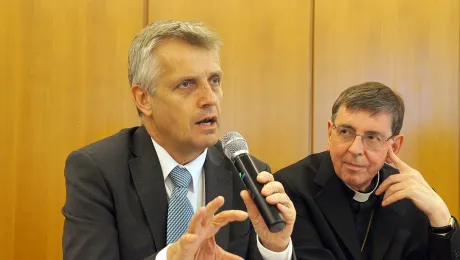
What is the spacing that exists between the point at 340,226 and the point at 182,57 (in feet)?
→ 3.26

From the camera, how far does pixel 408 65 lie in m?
3.05

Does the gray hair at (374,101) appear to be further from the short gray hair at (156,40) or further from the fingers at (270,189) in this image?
the fingers at (270,189)

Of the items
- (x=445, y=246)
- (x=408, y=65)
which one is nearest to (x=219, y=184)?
(x=445, y=246)

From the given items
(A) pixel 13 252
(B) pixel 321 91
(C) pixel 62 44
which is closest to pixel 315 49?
(B) pixel 321 91

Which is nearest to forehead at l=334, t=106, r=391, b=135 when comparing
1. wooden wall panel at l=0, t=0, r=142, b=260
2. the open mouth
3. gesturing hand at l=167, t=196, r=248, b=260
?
the open mouth

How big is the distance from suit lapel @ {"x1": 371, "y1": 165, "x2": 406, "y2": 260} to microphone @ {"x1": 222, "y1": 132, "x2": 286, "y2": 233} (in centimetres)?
96

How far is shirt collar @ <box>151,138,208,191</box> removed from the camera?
1698 mm

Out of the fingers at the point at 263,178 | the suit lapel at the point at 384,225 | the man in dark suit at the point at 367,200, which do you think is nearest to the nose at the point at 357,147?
the man in dark suit at the point at 367,200

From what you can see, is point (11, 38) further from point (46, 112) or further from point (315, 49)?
point (315, 49)

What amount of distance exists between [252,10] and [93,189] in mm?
1703

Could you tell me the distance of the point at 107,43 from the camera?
109 inches

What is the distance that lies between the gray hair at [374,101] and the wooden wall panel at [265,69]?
0.79 metres

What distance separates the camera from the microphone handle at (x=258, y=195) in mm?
1213

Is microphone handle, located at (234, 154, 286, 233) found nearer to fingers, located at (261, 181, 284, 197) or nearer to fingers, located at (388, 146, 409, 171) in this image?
fingers, located at (261, 181, 284, 197)
